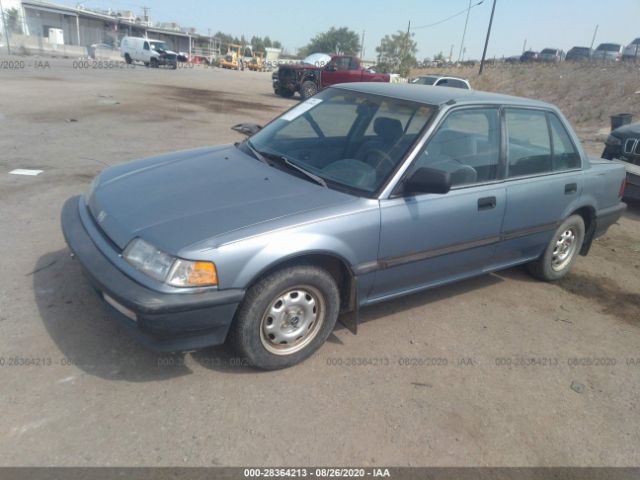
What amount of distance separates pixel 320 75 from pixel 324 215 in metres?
18.2

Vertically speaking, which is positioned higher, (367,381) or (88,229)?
(88,229)

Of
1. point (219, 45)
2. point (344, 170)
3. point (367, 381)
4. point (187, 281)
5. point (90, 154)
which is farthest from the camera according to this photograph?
point (219, 45)

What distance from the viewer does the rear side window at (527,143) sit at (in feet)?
12.7

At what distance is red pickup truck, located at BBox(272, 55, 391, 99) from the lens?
19688 millimetres

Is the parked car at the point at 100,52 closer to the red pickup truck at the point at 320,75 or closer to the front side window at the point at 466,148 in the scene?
the red pickup truck at the point at 320,75

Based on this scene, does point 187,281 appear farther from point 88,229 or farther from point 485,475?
point 485,475

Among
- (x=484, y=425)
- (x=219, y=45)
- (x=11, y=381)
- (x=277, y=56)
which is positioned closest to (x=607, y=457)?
(x=484, y=425)

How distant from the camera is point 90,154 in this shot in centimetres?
782

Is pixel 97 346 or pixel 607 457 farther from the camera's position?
pixel 97 346

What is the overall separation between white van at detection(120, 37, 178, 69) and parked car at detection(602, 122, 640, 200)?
3597 cm

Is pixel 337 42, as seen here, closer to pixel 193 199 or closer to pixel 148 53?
pixel 148 53

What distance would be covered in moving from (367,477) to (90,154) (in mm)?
7159

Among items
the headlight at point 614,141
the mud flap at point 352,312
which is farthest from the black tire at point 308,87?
the mud flap at point 352,312

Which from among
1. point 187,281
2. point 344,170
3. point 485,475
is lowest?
point 485,475
